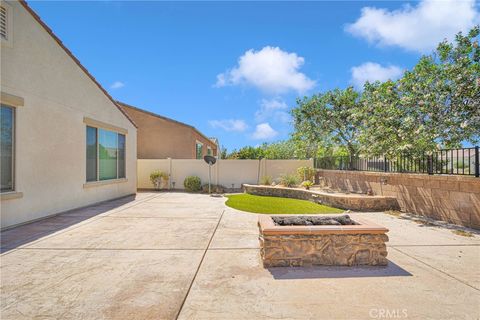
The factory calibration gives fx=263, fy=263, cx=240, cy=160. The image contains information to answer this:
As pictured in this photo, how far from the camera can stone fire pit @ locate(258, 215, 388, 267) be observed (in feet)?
14.6

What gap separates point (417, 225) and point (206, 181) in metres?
12.8

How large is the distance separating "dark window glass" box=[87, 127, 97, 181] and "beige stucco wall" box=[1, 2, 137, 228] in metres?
0.46

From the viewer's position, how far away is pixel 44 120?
26.5 ft

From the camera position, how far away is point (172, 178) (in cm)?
1811

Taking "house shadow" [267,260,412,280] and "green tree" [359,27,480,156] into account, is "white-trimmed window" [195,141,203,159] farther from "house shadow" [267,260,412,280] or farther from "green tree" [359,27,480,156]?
"house shadow" [267,260,412,280]

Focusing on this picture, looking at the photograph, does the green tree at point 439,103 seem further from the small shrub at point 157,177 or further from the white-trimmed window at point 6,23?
the small shrub at point 157,177

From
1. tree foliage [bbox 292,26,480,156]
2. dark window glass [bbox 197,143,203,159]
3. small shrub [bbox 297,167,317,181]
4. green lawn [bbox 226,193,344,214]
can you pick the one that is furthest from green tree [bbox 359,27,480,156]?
dark window glass [bbox 197,143,203,159]

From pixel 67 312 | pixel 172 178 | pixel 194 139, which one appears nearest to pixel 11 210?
pixel 67 312

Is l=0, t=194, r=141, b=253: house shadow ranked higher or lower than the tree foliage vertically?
lower

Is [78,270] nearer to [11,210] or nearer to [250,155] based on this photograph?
[11,210]

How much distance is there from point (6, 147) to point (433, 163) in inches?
496

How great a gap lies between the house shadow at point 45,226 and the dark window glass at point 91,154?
133 cm

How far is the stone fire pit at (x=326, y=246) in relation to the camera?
4.45 m

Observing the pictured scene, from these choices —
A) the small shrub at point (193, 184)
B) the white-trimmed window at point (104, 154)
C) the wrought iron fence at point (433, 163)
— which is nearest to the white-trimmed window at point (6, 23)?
the white-trimmed window at point (104, 154)
